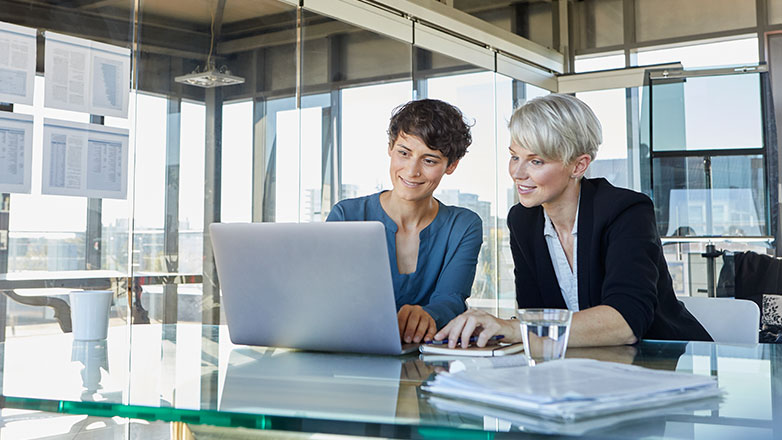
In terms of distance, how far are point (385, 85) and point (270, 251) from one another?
3.53m

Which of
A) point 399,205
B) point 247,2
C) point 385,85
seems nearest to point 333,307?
point 399,205

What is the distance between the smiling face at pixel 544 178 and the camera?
1.79 meters

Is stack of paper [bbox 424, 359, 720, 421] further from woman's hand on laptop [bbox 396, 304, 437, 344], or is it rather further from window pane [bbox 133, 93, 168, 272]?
window pane [bbox 133, 93, 168, 272]

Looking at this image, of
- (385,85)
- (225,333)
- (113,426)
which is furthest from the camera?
(385,85)

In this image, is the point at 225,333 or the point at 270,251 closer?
the point at 270,251

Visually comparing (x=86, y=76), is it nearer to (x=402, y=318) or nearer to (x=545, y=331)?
(x=402, y=318)

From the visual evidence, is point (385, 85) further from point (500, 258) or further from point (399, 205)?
point (399, 205)

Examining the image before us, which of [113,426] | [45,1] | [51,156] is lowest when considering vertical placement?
[113,426]

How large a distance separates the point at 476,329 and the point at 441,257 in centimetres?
64

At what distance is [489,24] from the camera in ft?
19.4

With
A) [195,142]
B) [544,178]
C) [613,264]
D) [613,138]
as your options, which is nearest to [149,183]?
[195,142]

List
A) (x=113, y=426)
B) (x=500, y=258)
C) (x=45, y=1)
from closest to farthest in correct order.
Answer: (x=45, y=1), (x=113, y=426), (x=500, y=258)

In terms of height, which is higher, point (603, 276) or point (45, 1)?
point (45, 1)

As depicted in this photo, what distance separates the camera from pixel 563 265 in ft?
5.99
